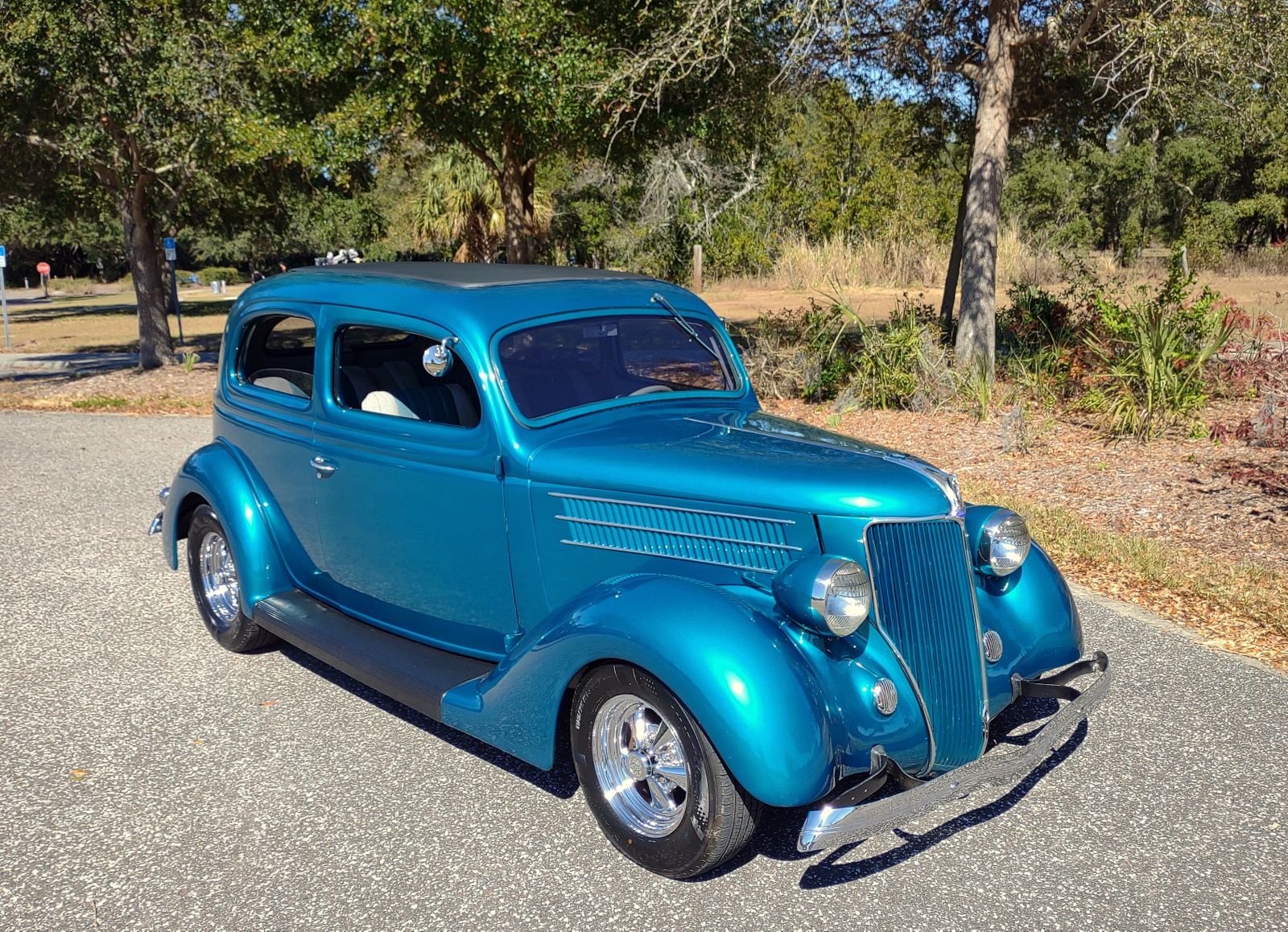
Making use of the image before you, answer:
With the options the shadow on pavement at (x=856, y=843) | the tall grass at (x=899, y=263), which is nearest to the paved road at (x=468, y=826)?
the shadow on pavement at (x=856, y=843)

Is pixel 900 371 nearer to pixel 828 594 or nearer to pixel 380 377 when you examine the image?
pixel 380 377

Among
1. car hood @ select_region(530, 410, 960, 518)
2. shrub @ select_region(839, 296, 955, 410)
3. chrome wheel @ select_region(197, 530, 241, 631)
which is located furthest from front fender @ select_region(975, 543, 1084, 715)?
shrub @ select_region(839, 296, 955, 410)

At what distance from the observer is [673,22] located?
1048 cm

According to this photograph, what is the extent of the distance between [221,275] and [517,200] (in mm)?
44460

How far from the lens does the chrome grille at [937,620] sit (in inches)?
125

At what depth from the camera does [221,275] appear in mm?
53188

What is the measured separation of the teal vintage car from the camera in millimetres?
3033

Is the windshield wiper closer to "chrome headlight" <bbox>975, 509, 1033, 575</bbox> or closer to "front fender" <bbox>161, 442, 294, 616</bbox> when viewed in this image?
"chrome headlight" <bbox>975, 509, 1033, 575</bbox>

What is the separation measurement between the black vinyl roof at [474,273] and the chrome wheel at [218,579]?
144 cm

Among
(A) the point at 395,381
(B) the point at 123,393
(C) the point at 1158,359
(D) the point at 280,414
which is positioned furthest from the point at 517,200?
(A) the point at 395,381

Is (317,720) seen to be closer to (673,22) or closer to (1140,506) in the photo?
(1140,506)

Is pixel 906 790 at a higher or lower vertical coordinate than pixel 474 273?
lower

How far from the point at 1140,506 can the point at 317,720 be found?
5.35m

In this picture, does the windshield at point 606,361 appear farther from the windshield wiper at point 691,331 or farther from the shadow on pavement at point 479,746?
the shadow on pavement at point 479,746
